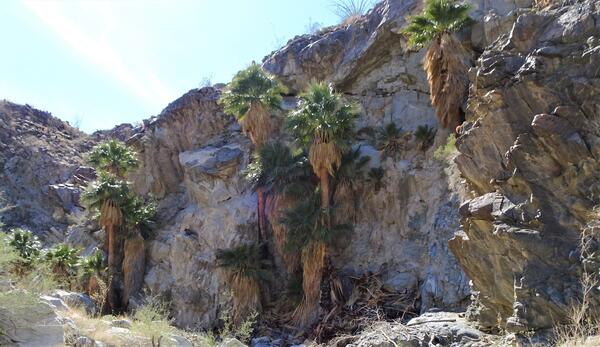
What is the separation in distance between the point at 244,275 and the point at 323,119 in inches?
292

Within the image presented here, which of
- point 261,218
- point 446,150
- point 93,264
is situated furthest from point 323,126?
point 93,264

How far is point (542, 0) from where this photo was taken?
10914 millimetres

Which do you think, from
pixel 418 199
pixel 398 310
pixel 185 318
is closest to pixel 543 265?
pixel 398 310

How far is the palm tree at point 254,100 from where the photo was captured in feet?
86.9

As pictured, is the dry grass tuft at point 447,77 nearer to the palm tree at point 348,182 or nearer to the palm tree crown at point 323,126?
the palm tree crown at point 323,126

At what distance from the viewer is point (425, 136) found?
74.2 ft

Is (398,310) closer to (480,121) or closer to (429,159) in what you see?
(429,159)

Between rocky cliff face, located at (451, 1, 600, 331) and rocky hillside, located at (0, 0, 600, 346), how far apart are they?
0.08ft

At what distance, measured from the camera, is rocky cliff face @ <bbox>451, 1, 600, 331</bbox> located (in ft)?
28.8

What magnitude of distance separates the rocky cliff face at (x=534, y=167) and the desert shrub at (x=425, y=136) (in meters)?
11.7

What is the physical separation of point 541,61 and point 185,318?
21.1 meters

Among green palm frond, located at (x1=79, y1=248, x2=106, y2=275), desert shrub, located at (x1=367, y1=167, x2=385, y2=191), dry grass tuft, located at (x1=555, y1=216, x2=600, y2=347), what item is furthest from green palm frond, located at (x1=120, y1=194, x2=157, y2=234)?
dry grass tuft, located at (x1=555, y1=216, x2=600, y2=347)

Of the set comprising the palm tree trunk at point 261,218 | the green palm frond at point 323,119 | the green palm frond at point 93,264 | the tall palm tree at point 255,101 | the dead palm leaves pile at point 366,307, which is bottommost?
the dead palm leaves pile at point 366,307

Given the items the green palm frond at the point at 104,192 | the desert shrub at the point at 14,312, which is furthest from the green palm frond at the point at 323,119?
the desert shrub at the point at 14,312
